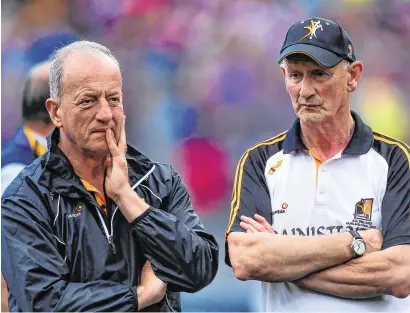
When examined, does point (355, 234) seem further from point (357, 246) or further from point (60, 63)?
point (60, 63)

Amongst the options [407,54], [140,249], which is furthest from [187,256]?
[407,54]

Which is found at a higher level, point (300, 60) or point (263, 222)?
point (300, 60)

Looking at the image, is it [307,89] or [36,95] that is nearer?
[307,89]

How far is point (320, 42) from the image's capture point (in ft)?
7.55

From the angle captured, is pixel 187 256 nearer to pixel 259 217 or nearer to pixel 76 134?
pixel 259 217

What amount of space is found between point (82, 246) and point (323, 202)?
2.58 feet

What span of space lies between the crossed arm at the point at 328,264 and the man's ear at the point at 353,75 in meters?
0.49

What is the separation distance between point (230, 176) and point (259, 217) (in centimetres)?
32

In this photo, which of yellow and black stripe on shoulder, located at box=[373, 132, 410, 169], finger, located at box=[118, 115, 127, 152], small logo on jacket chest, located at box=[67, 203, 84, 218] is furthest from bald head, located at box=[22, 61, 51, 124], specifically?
yellow and black stripe on shoulder, located at box=[373, 132, 410, 169]

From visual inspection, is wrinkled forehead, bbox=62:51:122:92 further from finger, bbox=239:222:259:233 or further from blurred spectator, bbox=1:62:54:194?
finger, bbox=239:222:259:233

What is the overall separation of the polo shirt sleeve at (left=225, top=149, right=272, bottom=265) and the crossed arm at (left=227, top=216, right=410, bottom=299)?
0.08 metres

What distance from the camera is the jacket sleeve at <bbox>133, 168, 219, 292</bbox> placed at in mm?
2188

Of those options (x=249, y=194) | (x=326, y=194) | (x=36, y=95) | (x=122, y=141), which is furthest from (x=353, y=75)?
(x=36, y=95)

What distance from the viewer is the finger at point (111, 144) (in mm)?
2289
